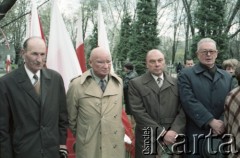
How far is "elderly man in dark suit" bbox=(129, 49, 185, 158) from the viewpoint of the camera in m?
3.87

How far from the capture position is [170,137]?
12.5 feet

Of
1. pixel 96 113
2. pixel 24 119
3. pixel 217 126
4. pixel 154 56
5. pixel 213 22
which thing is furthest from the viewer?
pixel 213 22

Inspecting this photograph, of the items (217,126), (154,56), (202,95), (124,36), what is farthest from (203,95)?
(124,36)

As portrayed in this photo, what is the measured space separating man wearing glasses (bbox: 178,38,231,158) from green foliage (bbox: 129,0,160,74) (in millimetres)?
20469

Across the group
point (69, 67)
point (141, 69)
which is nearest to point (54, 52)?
point (69, 67)

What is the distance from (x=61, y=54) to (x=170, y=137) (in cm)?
197

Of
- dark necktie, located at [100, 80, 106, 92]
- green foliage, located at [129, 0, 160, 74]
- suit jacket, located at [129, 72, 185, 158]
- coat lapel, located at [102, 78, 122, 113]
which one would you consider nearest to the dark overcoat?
suit jacket, located at [129, 72, 185, 158]

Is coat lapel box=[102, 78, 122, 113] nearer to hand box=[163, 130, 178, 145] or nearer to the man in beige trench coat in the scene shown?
the man in beige trench coat

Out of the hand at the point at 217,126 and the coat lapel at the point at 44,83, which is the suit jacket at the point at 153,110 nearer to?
the hand at the point at 217,126

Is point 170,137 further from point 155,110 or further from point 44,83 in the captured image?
point 44,83

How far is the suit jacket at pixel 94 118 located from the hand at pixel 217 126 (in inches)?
39.3

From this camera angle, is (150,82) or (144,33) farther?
(144,33)

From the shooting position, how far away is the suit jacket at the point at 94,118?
371cm

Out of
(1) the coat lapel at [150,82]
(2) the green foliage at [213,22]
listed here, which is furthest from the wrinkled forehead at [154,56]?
(2) the green foliage at [213,22]
